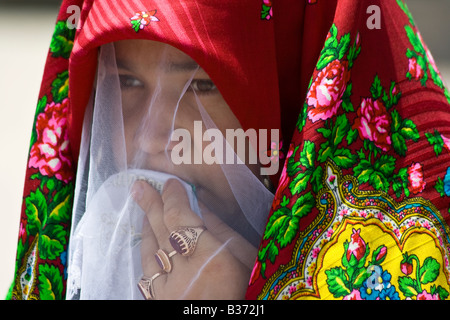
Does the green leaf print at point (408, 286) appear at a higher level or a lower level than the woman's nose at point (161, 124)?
lower

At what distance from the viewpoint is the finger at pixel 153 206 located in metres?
1.28

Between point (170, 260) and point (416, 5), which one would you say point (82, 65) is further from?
point (416, 5)

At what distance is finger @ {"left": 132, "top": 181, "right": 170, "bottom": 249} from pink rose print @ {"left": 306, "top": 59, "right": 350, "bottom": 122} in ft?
1.16

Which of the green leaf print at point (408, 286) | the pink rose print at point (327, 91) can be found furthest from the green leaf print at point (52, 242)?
the green leaf print at point (408, 286)

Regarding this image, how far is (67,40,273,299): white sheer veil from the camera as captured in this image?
1.29 m

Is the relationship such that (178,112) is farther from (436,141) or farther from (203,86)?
(436,141)

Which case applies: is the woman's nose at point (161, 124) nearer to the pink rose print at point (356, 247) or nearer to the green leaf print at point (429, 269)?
the pink rose print at point (356, 247)

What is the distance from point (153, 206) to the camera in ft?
4.26

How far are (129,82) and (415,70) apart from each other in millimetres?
605

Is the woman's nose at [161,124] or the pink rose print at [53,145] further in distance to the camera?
the pink rose print at [53,145]

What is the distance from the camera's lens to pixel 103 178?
4.43 ft

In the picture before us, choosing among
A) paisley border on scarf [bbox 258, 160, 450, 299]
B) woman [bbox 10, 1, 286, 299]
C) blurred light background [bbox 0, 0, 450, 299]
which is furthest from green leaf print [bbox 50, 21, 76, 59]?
blurred light background [bbox 0, 0, 450, 299]

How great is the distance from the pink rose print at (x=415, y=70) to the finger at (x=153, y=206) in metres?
0.59

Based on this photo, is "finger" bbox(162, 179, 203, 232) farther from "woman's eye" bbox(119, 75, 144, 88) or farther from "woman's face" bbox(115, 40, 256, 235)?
"woman's eye" bbox(119, 75, 144, 88)
